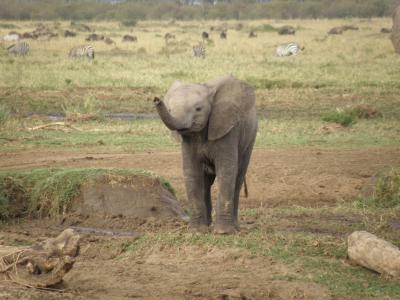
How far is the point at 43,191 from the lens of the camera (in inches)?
382

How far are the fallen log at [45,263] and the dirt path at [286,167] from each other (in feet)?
15.2

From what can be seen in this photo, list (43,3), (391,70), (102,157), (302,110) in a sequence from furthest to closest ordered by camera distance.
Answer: (43,3)
(391,70)
(302,110)
(102,157)

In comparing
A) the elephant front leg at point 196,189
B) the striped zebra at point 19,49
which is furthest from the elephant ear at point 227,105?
the striped zebra at point 19,49

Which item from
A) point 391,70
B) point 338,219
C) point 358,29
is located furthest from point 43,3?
point 338,219

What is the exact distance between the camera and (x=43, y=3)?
66.8 m

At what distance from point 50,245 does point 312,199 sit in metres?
5.19

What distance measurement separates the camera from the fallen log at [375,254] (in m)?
6.93

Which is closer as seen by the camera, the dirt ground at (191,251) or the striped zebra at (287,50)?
the dirt ground at (191,251)

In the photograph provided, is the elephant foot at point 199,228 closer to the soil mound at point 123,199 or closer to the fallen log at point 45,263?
the soil mound at point 123,199

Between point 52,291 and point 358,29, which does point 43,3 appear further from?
point 52,291

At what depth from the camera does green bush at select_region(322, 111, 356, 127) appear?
52.5 feet

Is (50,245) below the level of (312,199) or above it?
above

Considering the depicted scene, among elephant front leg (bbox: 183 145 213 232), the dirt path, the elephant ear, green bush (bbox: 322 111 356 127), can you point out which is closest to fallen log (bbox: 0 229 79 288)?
elephant front leg (bbox: 183 145 213 232)

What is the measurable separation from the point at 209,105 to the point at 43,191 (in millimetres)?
2726
